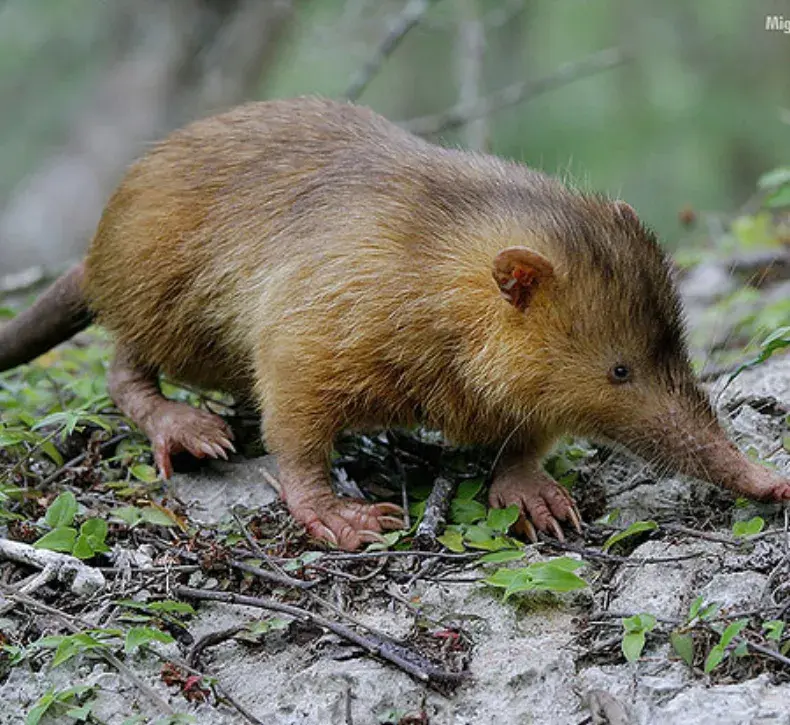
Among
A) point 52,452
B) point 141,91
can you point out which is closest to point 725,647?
point 52,452

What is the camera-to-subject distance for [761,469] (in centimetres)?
371

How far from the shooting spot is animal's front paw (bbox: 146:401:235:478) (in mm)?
4516

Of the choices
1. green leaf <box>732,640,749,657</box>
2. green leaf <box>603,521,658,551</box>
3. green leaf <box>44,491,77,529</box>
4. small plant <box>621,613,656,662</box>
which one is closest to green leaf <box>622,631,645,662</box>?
small plant <box>621,613,656,662</box>

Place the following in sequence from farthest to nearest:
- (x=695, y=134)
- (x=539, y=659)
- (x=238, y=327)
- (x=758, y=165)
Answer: (x=758, y=165), (x=695, y=134), (x=238, y=327), (x=539, y=659)

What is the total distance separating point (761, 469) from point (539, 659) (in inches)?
39.9

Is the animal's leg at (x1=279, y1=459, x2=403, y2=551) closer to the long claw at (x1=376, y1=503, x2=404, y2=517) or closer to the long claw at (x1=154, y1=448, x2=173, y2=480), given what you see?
the long claw at (x1=376, y1=503, x2=404, y2=517)

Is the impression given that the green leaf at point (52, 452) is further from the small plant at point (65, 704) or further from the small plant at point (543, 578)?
the small plant at point (543, 578)

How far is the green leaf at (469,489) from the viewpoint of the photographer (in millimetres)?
4199

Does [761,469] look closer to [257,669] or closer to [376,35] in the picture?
[257,669]

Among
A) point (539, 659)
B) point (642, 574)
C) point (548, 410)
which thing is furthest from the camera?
point (548, 410)

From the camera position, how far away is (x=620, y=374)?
3.85 m

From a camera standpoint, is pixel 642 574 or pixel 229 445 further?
pixel 229 445

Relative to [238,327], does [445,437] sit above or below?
below

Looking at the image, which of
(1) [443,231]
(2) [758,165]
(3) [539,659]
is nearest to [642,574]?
(3) [539,659]
